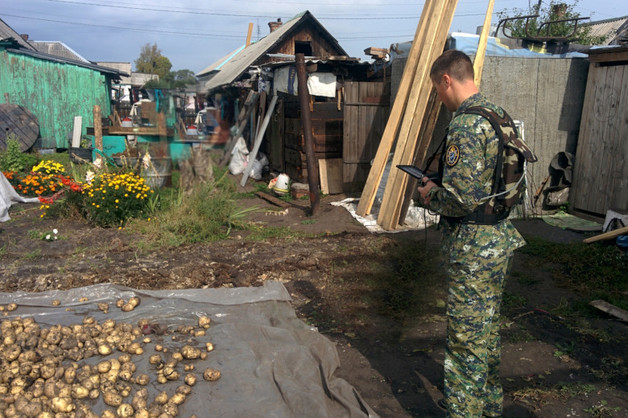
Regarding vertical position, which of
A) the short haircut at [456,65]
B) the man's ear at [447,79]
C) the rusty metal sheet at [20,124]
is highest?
the short haircut at [456,65]

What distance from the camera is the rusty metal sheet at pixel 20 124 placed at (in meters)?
13.9

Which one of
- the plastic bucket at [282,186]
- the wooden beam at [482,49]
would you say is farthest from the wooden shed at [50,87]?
the wooden beam at [482,49]

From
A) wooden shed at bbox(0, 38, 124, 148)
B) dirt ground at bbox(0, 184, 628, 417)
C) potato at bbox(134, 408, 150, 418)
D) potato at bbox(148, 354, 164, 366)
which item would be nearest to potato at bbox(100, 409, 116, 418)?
potato at bbox(134, 408, 150, 418)

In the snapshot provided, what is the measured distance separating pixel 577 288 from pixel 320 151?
5956mm

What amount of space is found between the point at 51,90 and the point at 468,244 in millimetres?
17142

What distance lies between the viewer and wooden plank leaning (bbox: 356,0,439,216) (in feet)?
23.5

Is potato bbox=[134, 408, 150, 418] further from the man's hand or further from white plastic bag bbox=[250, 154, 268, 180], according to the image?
white plastic bag bbox=[250, 154, 268, 180]

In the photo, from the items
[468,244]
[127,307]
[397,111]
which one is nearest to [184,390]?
[127,307]

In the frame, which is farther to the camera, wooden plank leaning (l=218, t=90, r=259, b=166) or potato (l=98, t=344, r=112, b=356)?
wooden plank leaning (l=218, t=90, r=259, b=166)

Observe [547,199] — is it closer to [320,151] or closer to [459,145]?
[320,151]

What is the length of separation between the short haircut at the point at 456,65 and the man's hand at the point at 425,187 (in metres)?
0.60

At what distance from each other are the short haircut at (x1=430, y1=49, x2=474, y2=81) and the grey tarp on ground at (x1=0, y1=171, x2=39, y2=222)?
295 inches

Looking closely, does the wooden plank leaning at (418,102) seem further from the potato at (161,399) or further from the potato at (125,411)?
the potato at (125,411)

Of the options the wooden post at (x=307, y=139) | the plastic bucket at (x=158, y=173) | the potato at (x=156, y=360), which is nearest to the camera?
the potato at (x=156, y=360)
